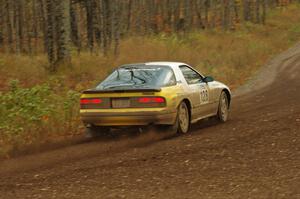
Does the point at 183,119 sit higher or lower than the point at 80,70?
higher

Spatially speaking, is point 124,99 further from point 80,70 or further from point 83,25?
point 83,25

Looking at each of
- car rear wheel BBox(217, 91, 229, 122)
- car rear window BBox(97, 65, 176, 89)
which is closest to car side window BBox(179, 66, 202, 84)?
car rear window BBox(97, 65, 176, 89)

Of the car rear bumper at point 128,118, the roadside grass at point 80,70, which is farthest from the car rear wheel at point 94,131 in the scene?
the roadside grass at point 80,70

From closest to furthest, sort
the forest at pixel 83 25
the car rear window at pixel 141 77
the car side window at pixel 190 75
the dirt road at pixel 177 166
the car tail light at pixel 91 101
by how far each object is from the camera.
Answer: the dirt road at pixel 177 166
the car tail light at pixel 91 101
the car rear window at pixel 141 77
the car side window at pixel 190 75
the forest at pixel 83 25

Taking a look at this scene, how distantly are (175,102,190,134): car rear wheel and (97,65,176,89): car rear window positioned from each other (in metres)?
0.50

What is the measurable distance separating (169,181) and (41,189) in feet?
4.99

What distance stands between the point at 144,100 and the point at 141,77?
724mm

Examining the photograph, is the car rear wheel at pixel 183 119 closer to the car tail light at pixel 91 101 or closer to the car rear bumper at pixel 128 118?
the car rear bumper at pixel 128 118

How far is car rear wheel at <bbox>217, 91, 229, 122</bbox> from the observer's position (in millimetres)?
11672

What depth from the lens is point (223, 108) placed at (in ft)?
38.9

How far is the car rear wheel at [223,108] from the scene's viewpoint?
1167cm

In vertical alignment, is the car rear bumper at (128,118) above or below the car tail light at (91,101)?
below

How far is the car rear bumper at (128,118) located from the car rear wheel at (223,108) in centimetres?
233

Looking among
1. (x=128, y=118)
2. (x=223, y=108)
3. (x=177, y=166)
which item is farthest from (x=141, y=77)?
(x=177, y=166)
